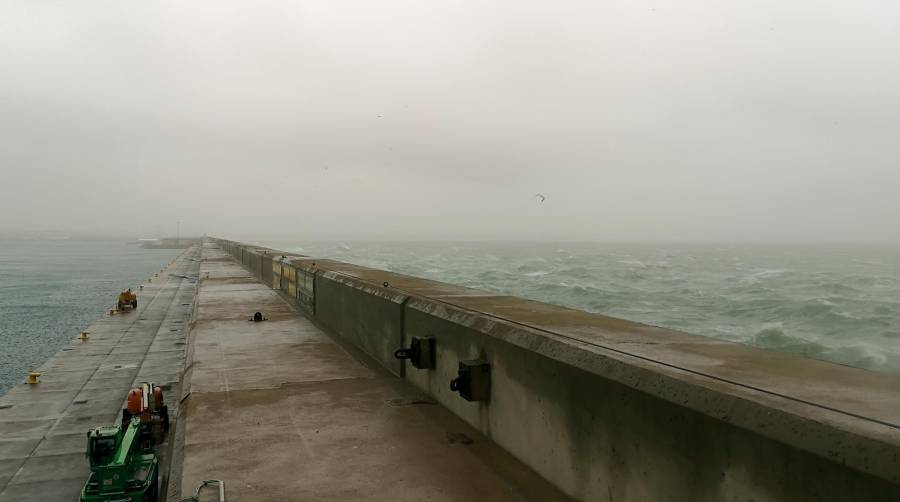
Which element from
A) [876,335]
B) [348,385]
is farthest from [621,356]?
[876,335]

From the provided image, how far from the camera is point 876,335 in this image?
27859 millimetres

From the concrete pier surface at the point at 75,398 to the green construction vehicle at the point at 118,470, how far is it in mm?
2316

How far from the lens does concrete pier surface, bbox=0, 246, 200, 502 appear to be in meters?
10.6

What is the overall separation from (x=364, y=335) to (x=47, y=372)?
16.8 meters

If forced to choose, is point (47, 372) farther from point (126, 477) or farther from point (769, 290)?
point (769, 290)

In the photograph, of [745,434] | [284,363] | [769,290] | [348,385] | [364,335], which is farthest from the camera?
[769,290]

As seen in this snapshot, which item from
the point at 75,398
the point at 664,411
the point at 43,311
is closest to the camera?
the point at 664,411

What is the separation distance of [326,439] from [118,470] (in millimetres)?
4287

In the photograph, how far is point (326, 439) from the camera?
5211 mm

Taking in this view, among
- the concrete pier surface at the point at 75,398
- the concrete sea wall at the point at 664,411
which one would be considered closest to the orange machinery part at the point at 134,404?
the concrete pier surface at the point at 75,398

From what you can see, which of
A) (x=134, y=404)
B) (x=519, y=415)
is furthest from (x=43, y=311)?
(x=519, y=415)

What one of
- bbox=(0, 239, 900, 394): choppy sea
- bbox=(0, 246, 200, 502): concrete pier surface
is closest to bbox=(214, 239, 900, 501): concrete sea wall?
bbox=(0, 246, 200, 502): concrete pier surface

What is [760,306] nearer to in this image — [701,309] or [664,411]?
[701,309]

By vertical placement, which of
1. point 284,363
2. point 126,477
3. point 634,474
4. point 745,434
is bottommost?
point 126,477
